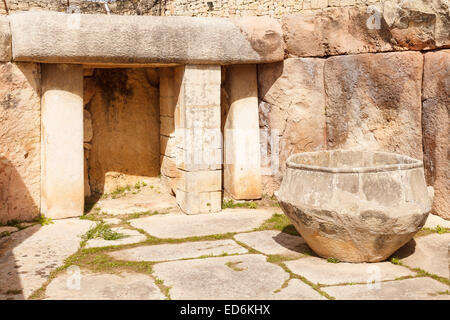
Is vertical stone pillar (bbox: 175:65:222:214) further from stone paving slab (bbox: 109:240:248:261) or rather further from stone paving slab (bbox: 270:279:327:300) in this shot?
stone paving slab (bbox: 270:279:327:300)

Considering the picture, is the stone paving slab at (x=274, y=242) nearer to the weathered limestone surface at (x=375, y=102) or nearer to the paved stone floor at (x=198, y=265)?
the paved stone floor at (x=198, y=265)

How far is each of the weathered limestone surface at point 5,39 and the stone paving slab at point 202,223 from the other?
85.2 inches

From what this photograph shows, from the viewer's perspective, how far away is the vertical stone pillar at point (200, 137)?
5844mm

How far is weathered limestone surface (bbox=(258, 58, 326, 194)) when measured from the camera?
6.26 meters

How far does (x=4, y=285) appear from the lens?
371 cm

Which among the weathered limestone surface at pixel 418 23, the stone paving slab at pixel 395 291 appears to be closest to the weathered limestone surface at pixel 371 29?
the weathered limestone surface at pixel 418 23

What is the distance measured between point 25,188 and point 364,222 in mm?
3644

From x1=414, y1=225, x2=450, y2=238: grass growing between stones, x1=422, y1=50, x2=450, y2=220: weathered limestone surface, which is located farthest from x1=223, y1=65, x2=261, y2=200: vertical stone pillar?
x1=414, y1=225, x2=450, y2=238: grass growing between stones

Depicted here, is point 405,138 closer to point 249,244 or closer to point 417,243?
point 417,243

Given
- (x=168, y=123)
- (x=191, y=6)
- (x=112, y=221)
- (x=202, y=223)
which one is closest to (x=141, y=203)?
(x=112, y=221)

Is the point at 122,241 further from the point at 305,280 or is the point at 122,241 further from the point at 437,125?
the point at 437,125

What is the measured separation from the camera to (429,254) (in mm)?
4250

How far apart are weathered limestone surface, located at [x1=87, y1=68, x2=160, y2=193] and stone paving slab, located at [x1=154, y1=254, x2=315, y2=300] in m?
2.88

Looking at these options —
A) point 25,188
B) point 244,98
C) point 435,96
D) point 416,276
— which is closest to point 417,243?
point 416,276
